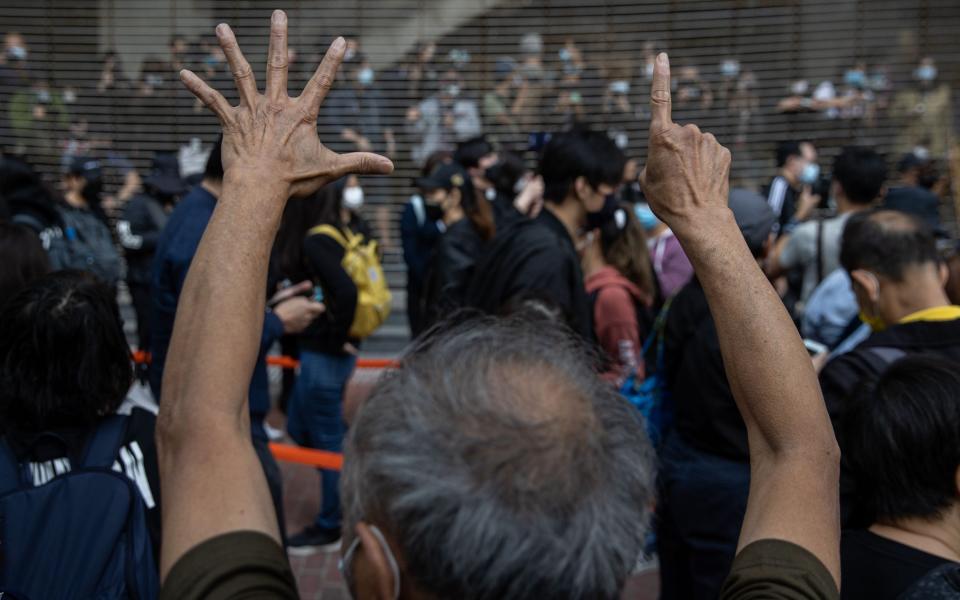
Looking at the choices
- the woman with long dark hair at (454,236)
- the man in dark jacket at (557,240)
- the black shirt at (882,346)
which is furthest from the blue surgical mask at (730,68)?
the black shirt at (882,346)

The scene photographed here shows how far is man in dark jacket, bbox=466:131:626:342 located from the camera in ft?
11.4

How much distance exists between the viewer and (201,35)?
1053cm

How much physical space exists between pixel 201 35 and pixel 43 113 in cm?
192

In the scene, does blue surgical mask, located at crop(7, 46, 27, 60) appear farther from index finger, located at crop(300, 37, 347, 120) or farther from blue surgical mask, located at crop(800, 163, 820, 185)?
index finger, located at crop(300, 37, 347, 120)

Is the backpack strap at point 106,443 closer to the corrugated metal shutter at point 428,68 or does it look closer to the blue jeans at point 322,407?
the blue jeans at point 322,407

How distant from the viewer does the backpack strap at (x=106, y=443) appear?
1999 mm

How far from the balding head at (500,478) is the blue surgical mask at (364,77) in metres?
9.54

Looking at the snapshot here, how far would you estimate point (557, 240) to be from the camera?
355 cm

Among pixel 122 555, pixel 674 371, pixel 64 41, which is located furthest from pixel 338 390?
pixel 64 41

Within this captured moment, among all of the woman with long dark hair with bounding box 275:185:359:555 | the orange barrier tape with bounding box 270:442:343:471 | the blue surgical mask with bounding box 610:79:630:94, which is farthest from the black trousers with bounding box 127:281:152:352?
the blue surgical mask with bounding box 610:79:630:94

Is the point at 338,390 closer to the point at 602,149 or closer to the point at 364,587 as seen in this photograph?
the point at 602,149

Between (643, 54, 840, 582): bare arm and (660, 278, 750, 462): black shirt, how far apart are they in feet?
4.13

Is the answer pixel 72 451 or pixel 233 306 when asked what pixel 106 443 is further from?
pixel 233 306

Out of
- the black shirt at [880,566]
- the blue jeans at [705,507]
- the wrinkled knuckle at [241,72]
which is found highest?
the wrinkled knuckle at [241,72]
